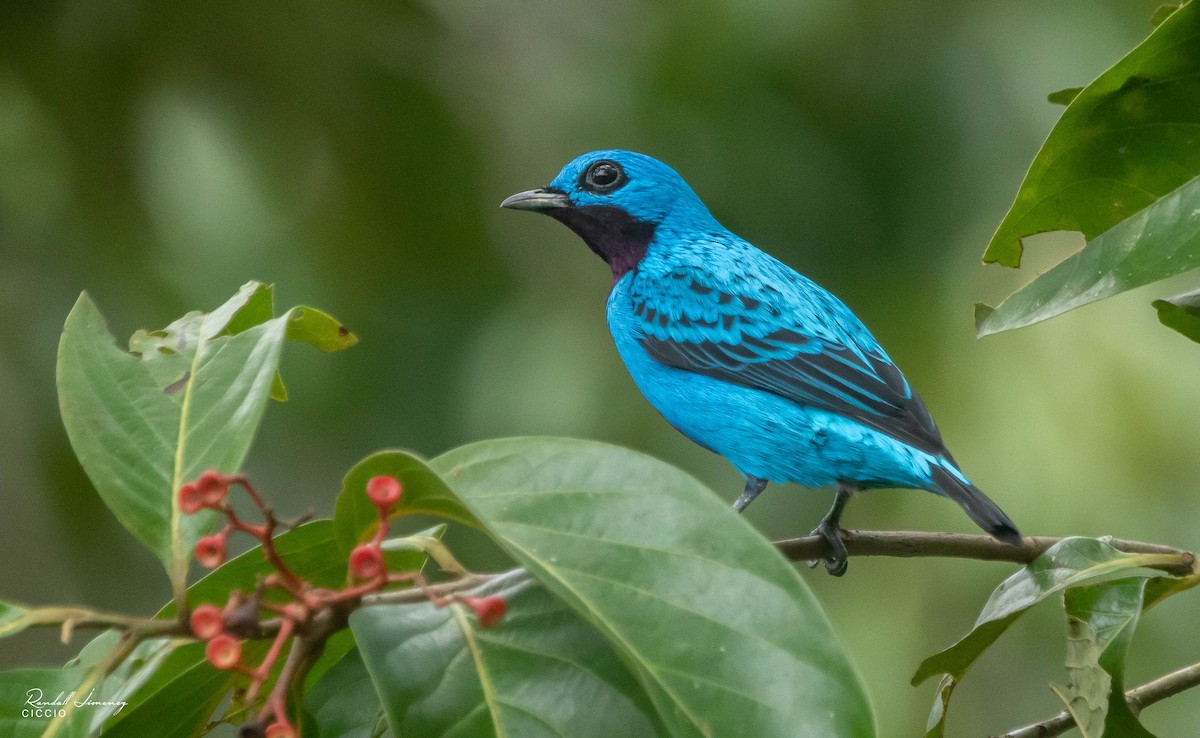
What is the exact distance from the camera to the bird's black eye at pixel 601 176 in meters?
4.93

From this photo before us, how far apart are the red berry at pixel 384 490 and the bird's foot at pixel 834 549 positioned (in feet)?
5.20

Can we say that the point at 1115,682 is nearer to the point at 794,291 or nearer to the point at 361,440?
the point at 794,291

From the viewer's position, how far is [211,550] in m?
1.73

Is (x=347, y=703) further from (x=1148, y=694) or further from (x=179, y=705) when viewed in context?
(x=1148, y=694)

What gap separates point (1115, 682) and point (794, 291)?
2242mm

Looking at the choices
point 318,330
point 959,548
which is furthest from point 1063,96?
point 318,330

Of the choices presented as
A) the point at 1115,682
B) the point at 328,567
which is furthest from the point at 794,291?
the point at 328,567

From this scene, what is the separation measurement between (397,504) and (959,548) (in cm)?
128

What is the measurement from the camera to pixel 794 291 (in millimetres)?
4410

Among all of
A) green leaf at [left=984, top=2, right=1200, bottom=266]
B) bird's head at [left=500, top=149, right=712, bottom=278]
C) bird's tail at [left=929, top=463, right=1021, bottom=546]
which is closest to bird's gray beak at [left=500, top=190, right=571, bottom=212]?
bird's head at [left=500, top=149, right=712, bottom=278]

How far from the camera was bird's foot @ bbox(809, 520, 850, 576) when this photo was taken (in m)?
3.06

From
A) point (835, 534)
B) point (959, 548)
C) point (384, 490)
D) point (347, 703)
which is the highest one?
point (384, 490)

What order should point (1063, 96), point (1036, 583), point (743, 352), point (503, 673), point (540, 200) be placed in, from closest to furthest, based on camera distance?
point (503, 673) < point (1036, 583) < point (1063, 96) < point (743, 352) < point (540, 200)

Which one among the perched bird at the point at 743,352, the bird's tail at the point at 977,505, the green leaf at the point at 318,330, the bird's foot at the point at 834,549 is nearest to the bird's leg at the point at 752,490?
the perched bird at the point at 743,352
